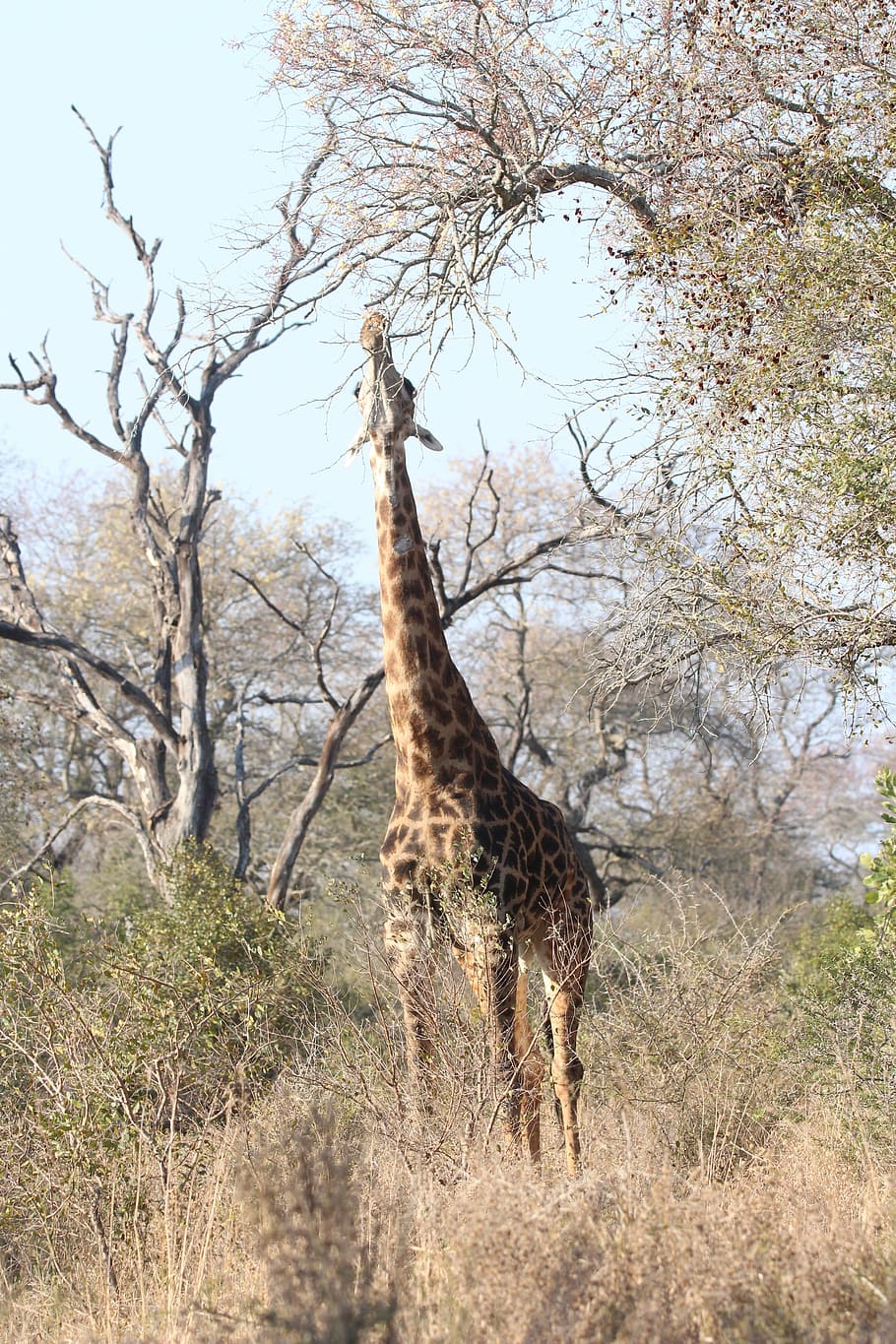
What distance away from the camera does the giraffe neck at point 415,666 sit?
7168mm

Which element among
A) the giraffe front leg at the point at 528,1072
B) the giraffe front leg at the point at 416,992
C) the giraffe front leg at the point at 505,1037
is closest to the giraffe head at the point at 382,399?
the giraffe front leg at the point at 416,992

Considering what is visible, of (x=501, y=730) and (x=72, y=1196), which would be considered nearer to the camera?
(x=72, y=1196)

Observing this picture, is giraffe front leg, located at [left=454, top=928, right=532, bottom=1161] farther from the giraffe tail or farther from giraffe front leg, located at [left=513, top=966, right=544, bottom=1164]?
the giraffe tail

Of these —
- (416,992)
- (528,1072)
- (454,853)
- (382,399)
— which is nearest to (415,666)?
(454,853)

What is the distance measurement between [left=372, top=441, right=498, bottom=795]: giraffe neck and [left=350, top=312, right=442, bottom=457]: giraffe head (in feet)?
0.24

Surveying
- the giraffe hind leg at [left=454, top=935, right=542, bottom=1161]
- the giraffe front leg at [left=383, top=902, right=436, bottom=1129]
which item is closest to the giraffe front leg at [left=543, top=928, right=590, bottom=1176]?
the giraffe hind leg at [left=454, top=935, right=542, bottom=1161]

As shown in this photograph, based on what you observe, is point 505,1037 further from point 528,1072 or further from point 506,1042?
point 528,1072

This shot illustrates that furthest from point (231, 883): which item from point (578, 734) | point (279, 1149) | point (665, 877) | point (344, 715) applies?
point (578, 734)

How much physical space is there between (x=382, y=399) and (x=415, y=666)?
1.36 meters

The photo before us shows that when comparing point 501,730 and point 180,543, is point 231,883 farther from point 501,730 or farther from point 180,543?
point 501,730

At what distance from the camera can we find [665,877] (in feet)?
67.6

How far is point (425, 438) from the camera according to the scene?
7.64 metres

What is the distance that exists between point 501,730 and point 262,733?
15.2 feet

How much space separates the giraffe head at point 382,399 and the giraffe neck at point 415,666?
7 cm
